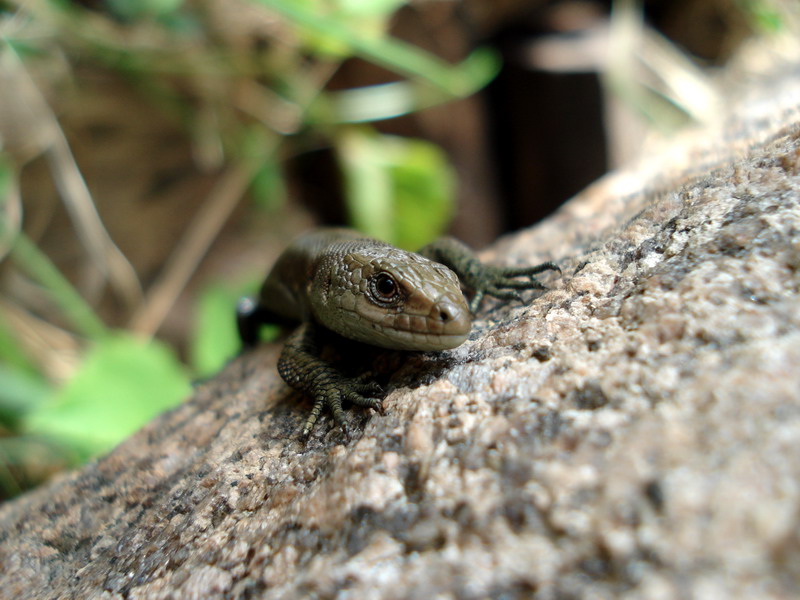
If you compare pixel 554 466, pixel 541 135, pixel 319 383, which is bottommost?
pixel 319 383

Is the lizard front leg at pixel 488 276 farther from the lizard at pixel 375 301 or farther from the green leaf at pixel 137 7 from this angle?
the green leaf at pixel 137 7

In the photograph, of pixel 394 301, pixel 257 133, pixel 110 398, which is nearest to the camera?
pixel 394 301

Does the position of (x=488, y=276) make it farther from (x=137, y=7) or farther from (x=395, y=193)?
(x=137, y=7)

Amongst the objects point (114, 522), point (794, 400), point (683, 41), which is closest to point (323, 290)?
point (114, 522)

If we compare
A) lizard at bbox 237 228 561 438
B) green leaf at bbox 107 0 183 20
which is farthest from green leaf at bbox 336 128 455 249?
lizard at bbox 237 228 561 438

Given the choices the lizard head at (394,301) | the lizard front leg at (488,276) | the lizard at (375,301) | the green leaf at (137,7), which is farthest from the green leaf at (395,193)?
the lizard head at (394,301)

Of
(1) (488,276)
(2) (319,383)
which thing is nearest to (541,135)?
(1) (488,276)
